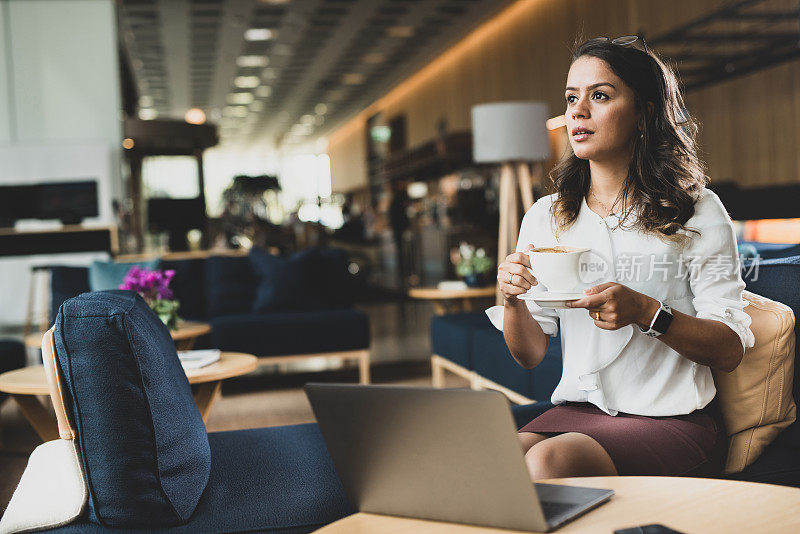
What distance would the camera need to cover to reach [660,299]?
61.9 inches

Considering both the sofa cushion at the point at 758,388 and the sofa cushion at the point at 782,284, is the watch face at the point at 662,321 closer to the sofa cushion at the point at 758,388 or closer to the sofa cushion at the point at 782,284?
the sofa cushion at the point at 758,388

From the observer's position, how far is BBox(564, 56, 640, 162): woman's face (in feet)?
5.12

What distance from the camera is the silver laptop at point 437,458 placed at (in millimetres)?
925

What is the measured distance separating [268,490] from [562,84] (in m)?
3.12

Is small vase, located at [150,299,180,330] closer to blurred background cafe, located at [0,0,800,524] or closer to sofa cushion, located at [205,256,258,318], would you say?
blurred background cafe, located at [0,0,800,524]

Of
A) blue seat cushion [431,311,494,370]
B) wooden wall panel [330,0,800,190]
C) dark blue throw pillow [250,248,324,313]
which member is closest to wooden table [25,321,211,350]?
dark blue throw pillow [250,248,324,313]

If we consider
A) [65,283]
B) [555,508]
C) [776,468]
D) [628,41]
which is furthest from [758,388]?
[65,283]

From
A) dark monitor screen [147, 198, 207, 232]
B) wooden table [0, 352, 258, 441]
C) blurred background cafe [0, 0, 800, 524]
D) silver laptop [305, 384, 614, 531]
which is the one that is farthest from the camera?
dark monitor screen [147, 198, 207, 232]

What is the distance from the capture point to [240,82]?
664 inches

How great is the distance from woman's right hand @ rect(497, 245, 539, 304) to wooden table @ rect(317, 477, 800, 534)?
0.42 metres

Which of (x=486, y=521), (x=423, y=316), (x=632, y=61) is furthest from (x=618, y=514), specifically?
(x=423, y=316)

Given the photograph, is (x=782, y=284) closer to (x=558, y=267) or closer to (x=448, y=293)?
(x=558, y=267)

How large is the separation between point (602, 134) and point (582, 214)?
0.19 meters

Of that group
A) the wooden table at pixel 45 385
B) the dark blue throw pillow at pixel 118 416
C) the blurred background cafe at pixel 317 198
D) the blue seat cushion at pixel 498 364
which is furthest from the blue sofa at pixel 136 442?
the blue seat cushion at pixel 498 364
